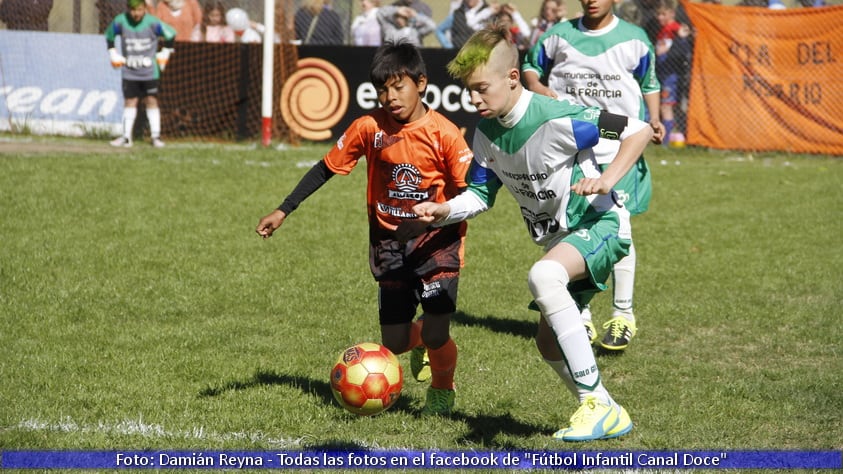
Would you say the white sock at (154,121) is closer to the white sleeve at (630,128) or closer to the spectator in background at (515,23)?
the spectator in background at (515,23)

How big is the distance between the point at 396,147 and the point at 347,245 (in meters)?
4.55

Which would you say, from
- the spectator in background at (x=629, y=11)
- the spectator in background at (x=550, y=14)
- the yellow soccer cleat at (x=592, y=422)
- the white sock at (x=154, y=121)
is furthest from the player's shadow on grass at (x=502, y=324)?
the spectator in background at (x=629, y=11)

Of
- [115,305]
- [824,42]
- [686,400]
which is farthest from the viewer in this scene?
[824,42]

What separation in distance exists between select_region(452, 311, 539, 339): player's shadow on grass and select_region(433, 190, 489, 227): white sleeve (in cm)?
244

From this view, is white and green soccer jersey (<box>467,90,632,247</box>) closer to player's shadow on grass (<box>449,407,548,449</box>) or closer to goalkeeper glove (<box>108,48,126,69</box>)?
player's shadow on grass (<box>449,407,548,449</box>)

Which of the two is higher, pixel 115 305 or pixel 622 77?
pixel 622 77

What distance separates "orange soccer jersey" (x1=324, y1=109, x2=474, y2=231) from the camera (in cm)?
559

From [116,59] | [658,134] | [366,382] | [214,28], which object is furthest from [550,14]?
[366,382]

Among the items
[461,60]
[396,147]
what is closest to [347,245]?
[396,147]

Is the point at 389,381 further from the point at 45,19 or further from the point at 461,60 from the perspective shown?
the point at 45,19

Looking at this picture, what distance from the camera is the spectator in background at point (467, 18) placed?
16625mm

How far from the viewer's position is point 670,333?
296 inches

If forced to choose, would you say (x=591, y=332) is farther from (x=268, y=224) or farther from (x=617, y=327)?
(x=268, y=224)

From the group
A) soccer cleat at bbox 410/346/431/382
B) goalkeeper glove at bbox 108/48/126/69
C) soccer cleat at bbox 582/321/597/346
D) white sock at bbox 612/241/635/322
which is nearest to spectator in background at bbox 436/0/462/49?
goalkeeper glove at bbox 108/48/126/69
